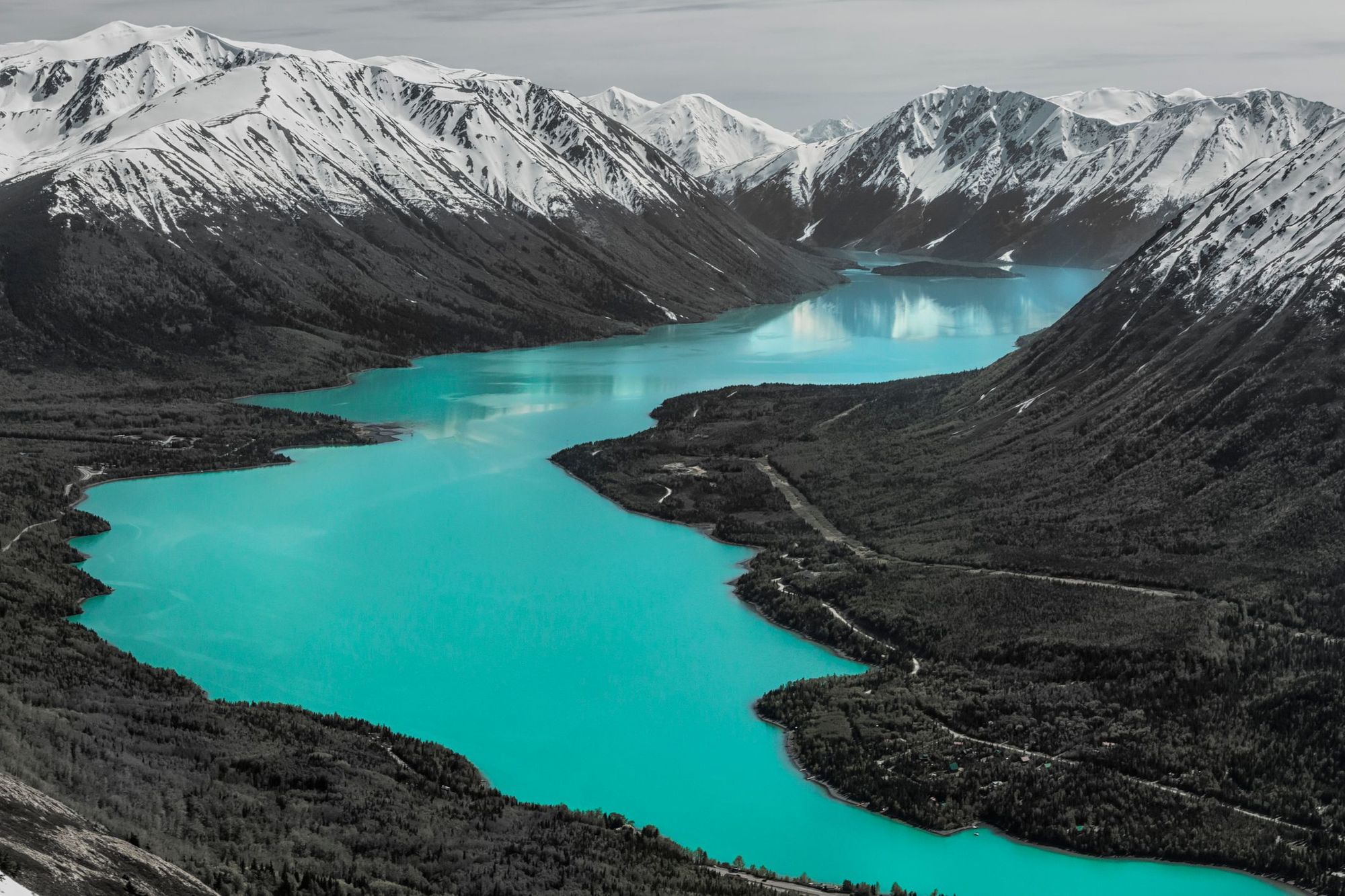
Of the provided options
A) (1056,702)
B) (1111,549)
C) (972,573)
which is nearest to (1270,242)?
(1111,549)

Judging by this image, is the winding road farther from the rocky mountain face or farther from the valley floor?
the rocky mountain face

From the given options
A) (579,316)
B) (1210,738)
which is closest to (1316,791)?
(1210,738)

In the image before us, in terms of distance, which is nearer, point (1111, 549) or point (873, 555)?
point (1111, 549)

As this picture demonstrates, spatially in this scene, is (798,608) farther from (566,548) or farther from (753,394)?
(753,394)

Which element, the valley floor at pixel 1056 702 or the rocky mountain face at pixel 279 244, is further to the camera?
the rocky mountain face at pixel 279 244

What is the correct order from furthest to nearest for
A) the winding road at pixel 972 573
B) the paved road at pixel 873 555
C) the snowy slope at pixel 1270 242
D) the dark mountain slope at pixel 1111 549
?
the snowy slope at pixel 1270 242, the paved road at pixel 873 555, the dark mountain slope at pixel 1111 549, the winding road at pixel 972 573

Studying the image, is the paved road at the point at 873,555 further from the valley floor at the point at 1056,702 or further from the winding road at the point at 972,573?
the valley floor at the point at 1056,702

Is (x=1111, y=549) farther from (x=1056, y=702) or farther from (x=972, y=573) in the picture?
(x=1056, y=702)

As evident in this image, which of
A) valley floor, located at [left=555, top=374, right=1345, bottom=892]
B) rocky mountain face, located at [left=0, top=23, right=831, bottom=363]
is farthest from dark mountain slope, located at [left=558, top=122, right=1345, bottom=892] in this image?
rocky mountain face, located at [left=0, top=23, right=831, bottom=363]

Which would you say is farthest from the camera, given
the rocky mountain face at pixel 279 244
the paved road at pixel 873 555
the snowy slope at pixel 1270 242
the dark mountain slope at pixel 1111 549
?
the rocky mountain face at pixel 279 244

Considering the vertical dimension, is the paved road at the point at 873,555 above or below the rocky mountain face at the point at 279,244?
below

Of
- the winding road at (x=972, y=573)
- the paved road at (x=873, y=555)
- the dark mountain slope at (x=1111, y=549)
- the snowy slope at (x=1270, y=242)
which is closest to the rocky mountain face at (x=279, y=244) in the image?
the dark mountain slope at (x=1111, y=549)

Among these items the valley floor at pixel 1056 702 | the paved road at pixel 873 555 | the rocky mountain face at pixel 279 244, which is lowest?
the valley floor at pixel 1056 702
